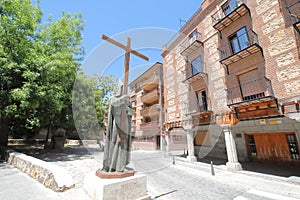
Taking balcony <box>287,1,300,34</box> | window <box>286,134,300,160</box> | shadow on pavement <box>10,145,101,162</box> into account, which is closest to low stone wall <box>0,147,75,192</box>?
shadow on pavement <box>10,145,101,162</box>

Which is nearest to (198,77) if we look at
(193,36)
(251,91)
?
(251,91)

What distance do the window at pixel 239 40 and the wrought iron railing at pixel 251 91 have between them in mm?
2536

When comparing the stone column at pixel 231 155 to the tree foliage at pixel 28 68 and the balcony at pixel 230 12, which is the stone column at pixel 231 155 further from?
the tree foliage at pixel 28 68

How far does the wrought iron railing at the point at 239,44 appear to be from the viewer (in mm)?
8430

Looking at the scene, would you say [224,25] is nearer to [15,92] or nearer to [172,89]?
[172,89]

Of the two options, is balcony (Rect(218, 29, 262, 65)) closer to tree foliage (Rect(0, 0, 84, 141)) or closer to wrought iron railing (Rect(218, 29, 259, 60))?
wrought iron railing (Rect(218, 29, 259, 60))

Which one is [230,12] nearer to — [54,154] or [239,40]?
[239,40]

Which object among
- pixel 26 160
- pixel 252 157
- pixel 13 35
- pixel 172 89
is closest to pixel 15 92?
pixel 26 160

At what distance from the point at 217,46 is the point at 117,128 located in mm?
10012

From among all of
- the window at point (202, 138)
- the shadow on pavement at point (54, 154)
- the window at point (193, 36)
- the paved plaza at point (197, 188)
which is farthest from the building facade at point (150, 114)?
the paved plaza at point (197, 188)

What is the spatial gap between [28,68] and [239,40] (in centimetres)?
1343

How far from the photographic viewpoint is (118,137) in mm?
3836

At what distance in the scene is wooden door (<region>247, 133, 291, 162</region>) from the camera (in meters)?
8.67

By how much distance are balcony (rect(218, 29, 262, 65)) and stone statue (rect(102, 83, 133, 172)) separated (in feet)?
25.4
